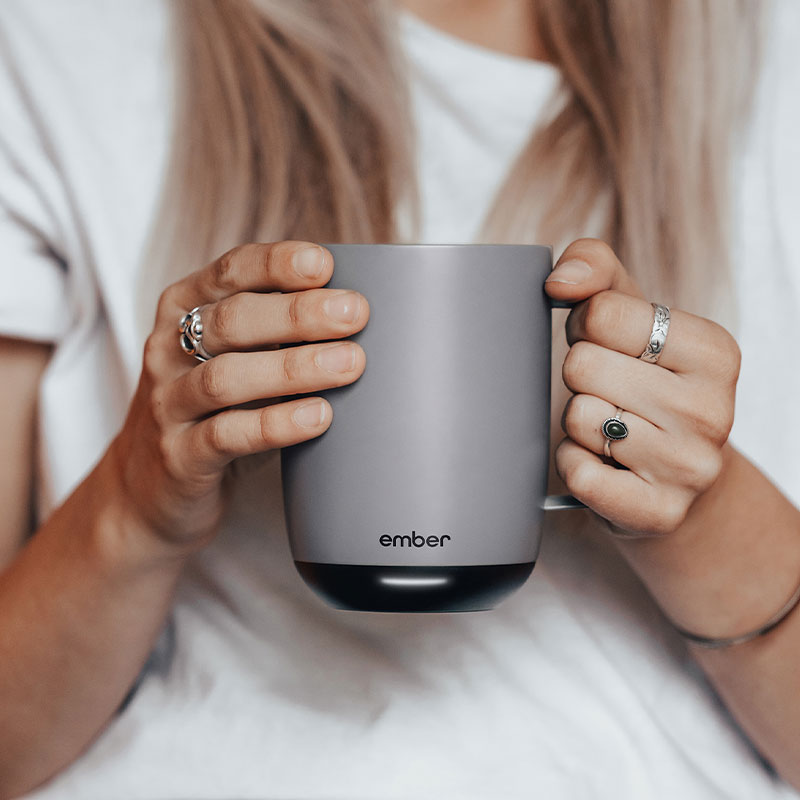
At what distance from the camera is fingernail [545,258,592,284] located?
1.90ft

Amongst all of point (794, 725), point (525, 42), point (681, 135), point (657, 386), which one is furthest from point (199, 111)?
point (794, 725)

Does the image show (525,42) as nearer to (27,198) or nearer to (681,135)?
(681,135)

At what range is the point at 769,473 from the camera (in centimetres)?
92

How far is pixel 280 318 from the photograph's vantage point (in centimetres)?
58

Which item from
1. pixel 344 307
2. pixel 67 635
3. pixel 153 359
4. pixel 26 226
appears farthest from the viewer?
pixel 26 226

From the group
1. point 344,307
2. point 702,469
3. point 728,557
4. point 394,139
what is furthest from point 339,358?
point 394,139

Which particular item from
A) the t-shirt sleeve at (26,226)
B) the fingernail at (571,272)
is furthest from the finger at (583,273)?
the t-shirt sleeve at (26,226)

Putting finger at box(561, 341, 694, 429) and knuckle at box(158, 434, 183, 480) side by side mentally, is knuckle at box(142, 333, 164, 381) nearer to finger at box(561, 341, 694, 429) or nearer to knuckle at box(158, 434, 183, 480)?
knuckle at box(158, 434, 183, 480)

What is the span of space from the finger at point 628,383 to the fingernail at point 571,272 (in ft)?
0.13

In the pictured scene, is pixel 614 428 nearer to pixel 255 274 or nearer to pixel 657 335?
pixel 657 335

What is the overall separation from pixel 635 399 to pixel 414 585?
169mm

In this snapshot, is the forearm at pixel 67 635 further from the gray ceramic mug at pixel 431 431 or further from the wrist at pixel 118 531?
the gray ceramic mug at pixel 431 431

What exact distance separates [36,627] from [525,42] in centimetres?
76

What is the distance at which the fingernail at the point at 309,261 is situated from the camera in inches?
22.0
